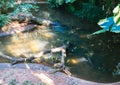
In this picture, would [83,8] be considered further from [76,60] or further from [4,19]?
[76,60]

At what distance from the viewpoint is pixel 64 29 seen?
12.2 m

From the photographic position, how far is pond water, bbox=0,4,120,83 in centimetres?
872

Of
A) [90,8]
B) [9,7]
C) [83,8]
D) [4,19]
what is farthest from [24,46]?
[83,8]

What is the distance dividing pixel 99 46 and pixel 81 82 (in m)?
3.41

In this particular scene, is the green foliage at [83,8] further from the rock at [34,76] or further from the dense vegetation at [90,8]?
the rock at [34,76]

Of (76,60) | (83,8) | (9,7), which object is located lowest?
(76,60)

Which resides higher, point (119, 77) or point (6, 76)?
point (6, 76)

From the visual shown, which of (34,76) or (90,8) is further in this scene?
(90,8)

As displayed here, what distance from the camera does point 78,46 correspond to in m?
10.4

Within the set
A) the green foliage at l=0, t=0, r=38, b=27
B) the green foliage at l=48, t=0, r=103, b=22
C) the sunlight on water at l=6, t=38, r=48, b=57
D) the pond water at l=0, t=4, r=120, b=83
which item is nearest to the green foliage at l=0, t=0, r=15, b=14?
the green foliage at l=0, t=0, r=38, b=27

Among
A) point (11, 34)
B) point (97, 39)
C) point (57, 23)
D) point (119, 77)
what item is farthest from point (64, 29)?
point (119, 77)

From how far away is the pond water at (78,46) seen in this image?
8.72m

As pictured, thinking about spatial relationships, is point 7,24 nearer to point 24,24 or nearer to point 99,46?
point 24,24

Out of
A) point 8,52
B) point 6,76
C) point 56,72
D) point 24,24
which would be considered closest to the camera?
point 6,76
